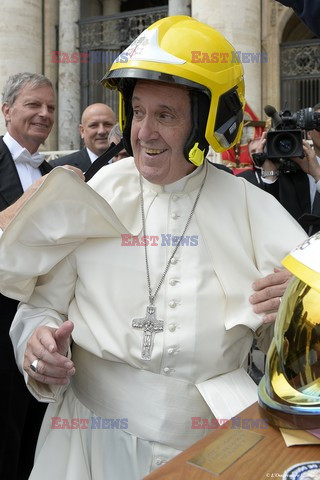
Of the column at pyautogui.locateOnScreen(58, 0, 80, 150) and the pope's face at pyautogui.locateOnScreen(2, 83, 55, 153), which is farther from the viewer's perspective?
the column at pyautogui.locateOnScreen(58, 0, 80, 150)

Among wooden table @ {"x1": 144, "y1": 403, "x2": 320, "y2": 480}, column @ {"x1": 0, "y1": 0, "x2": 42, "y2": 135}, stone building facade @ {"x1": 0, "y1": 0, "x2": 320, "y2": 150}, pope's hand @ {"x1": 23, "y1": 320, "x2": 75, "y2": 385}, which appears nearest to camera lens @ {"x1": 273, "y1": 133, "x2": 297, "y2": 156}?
pope's hand @ {"x1": 23, "y1": 320, "x2": 75, "y2": 385}

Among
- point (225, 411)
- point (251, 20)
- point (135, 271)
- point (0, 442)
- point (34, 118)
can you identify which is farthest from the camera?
point (251, 20)

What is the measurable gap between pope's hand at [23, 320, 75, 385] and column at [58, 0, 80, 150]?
37.7ft

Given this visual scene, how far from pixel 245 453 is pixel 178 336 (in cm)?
66

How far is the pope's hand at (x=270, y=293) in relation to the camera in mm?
1444

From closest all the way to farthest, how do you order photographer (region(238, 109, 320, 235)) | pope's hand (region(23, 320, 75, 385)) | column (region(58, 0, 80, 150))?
1. pope's hand (region(23, 320, 75, 385))
2. photographer (region(238, 109, 320, 235))
3. column (region(58, 0, 80, 150))

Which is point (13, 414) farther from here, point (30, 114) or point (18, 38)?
point (18, 38)

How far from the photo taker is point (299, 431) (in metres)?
0.94

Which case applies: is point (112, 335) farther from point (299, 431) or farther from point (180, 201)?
point (299, 431)

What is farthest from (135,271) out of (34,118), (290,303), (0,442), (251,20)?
(251,20)

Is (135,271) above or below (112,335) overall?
above

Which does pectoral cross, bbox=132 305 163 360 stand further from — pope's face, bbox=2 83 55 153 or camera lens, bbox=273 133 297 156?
pope's face, bbox=2 83 55 153

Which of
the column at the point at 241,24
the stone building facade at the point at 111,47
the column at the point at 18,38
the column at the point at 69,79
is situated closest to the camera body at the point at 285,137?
the column at the point at 241,24

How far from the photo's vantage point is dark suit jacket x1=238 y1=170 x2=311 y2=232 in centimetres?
320
